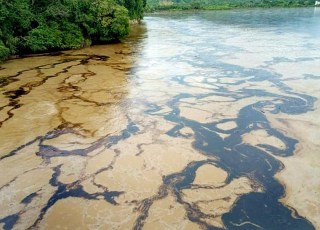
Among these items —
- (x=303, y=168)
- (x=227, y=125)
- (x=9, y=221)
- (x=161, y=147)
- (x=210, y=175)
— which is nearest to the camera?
(x=9, y=221)

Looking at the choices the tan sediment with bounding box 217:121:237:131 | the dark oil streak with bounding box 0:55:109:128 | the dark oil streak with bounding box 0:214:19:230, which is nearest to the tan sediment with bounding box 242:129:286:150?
the tan sediment with bounding box 217:121:237:131

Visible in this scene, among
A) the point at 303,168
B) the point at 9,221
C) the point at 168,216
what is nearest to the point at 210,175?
the point at 168,216

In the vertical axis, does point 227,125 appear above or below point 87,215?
below

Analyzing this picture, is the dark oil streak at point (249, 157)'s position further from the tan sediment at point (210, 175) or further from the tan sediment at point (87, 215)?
the tan sediment at point (87, 215)

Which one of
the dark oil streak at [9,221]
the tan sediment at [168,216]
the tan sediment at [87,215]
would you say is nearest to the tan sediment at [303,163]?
the tan sediment at [168,216]

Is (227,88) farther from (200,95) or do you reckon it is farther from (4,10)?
(4,10)

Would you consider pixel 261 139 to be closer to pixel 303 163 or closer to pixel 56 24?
pixel 303 163

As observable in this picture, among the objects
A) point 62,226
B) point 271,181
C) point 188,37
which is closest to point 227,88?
point 271,181
